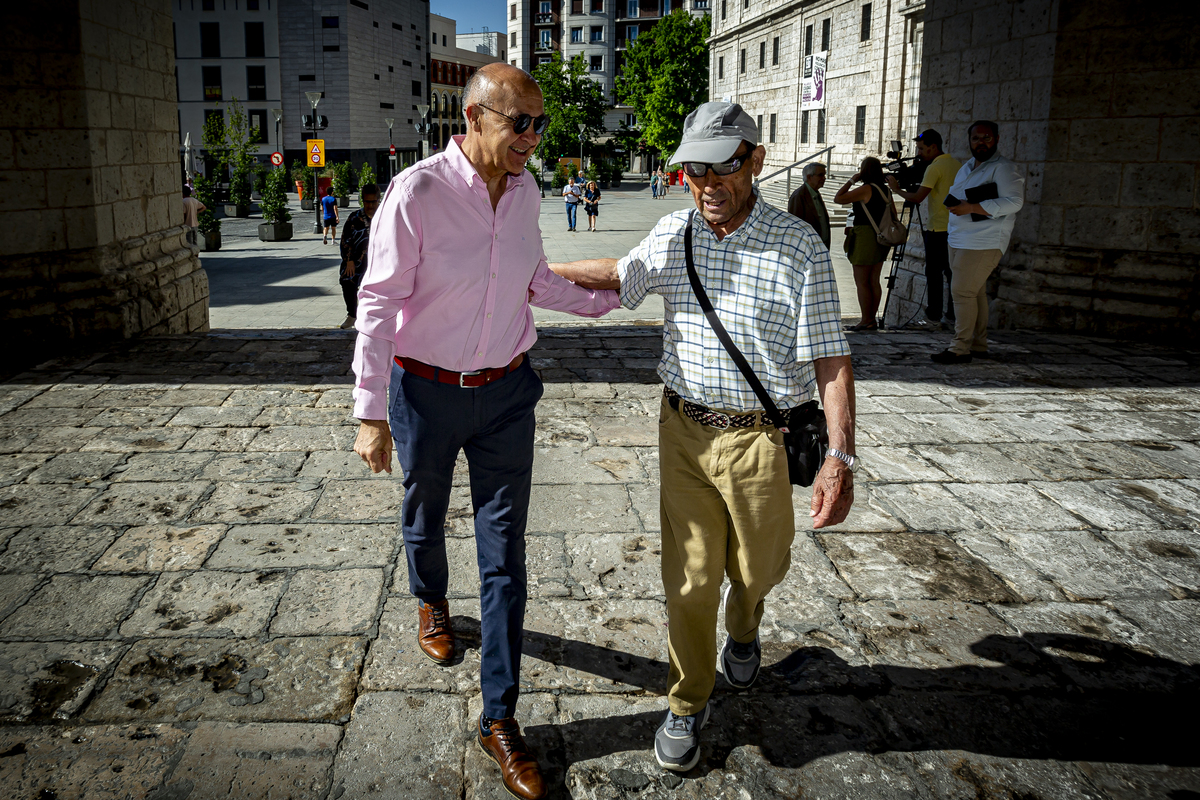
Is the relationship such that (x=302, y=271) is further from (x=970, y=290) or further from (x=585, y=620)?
(x=585, y=620)

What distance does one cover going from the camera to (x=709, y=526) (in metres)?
2.71

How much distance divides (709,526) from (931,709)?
1.00 meters

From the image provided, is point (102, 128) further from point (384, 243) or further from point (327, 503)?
point (384, 243)

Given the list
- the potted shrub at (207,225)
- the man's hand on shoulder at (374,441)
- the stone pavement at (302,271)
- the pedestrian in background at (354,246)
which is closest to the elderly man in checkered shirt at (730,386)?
the man's hand on shoulder at (374,441)

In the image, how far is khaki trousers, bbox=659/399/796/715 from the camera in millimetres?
2602

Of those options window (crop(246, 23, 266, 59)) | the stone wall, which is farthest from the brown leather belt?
window (crop(246, 23, 266, 59))

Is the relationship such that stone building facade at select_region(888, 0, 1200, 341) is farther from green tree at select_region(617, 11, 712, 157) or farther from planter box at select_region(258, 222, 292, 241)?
green tree at select_region(617, 11, 712, 157)

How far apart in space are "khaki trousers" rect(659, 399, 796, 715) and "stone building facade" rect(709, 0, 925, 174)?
25871mm

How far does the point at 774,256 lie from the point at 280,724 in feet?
6.68

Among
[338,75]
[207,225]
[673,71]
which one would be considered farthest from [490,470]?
[673,71]

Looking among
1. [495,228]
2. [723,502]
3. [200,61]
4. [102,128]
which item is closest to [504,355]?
[495,228]

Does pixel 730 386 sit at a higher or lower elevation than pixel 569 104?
lower

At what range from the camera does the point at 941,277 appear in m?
9.70

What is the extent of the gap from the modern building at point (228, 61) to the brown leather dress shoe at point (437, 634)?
5533cm
